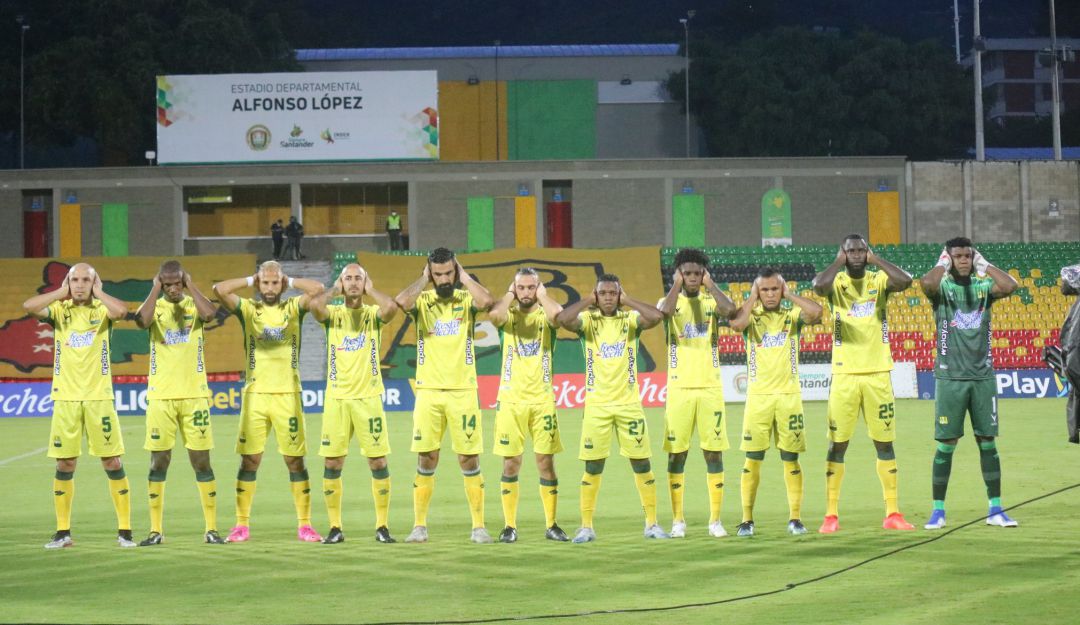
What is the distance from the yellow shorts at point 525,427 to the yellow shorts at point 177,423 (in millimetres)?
2785

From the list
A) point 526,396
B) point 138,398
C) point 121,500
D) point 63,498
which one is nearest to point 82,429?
point 63,498

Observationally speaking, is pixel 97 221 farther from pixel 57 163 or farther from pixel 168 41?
pixel 57 163

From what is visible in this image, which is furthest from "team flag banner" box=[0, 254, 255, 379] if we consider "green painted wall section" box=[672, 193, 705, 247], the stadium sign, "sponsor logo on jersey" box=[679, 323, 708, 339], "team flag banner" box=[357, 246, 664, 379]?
"sponsor logo on jersey" box=[679, 323, 708, 339]

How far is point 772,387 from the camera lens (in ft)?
37.1

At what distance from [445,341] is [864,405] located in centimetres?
409

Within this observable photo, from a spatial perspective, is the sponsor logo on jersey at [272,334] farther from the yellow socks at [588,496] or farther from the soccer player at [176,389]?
the yellow socks at [588,496]

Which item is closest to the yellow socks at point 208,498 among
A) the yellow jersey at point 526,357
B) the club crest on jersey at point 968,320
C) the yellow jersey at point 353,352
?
the yellow jersey at point 353,352

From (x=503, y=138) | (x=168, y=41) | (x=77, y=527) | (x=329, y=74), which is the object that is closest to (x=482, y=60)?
(x=503, y=138)

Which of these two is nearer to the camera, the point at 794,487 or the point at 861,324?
the point at 794,487

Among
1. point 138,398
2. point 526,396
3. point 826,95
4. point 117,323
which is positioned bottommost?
point 138,398

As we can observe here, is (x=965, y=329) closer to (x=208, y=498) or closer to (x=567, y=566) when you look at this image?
(x=567, y=566)

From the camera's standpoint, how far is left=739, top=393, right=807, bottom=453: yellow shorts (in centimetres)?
1119

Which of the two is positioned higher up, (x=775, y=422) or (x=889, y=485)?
(x=775, y=422)

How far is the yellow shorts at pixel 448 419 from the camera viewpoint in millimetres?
10969
